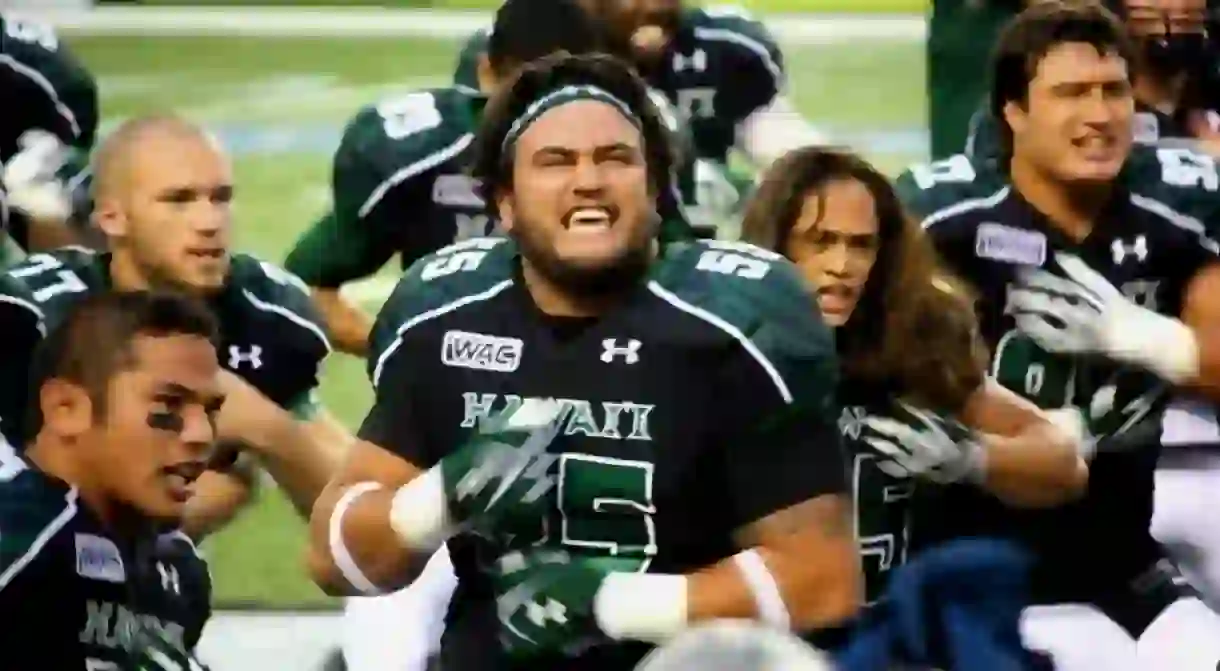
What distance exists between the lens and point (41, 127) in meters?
3.95

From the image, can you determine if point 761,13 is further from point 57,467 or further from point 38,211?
point 57,467

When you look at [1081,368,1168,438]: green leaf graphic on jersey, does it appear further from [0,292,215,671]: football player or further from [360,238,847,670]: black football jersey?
[0,292,215,671]: football player

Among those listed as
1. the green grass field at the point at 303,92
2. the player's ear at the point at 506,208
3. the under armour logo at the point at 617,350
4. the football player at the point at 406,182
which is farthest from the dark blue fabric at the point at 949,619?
the green grass field at the point at 303,92

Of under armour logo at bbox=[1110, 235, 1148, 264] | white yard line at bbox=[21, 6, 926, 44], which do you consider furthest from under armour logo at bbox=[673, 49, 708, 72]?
white yard line at bbox=[21, 6, 926, 44]

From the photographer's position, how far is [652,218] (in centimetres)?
228

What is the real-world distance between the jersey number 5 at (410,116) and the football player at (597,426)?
1.20 m

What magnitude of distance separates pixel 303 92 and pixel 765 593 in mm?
7539

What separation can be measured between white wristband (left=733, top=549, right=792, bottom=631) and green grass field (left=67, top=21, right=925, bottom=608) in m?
3.12

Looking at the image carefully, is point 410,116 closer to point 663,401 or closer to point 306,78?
point 663,401

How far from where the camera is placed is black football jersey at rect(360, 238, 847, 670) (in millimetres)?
2209

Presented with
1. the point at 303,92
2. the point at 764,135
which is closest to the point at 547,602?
the point at 764,135

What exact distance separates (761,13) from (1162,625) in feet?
28.7

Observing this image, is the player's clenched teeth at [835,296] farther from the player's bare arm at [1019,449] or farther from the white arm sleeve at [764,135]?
A: the white arm sleeve at [764,135]

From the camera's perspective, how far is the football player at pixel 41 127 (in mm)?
3709
